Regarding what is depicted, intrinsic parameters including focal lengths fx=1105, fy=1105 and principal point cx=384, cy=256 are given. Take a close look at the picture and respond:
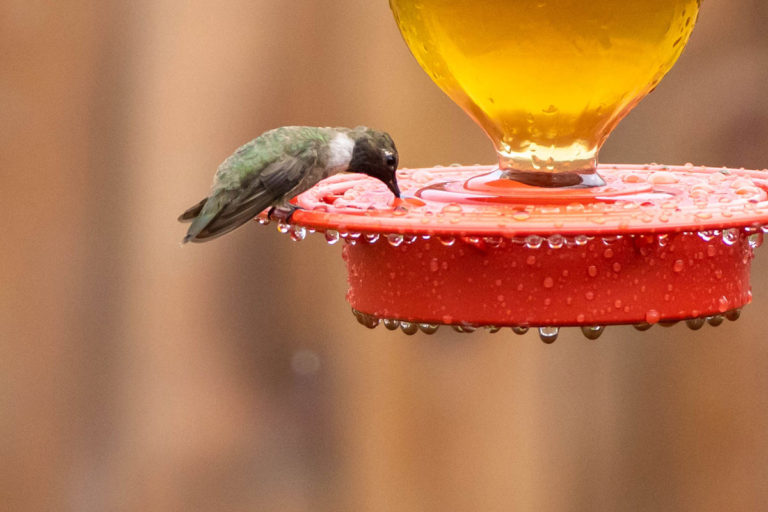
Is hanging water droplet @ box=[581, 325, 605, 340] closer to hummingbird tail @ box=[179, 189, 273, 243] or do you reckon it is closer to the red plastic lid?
the red plastic lid

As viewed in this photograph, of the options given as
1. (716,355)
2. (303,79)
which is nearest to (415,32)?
(303,79)

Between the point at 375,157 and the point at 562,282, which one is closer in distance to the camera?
the point at 562,282

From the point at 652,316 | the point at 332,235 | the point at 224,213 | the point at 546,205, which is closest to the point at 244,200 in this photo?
the point at 224,213

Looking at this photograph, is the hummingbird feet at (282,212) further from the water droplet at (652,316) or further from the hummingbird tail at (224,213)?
the water droplet at (652,316)

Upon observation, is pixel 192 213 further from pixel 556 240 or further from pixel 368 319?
pixel 556 240

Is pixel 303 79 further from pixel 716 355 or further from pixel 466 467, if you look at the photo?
pixel 716 355

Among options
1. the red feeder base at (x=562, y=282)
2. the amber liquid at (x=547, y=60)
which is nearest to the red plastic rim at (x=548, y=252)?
the red feeder base at (x=562, y=282)

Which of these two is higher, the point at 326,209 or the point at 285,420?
the point at 326,209
